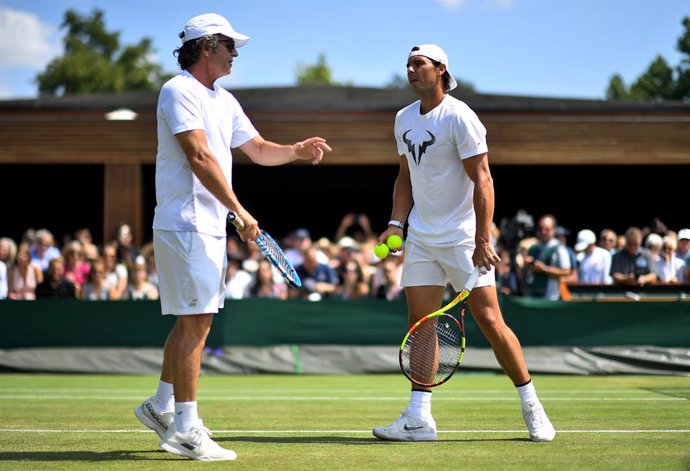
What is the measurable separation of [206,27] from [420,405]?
281 centimetres

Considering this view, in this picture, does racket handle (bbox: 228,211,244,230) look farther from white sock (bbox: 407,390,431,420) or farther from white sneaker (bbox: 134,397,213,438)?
white sock (bbox: 407,390,431,420)

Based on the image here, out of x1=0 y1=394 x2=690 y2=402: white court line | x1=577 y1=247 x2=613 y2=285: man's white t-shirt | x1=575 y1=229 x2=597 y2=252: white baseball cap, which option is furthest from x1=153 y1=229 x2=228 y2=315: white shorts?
x1=575 y1=229 x2=597 y2=252: white baseball cap

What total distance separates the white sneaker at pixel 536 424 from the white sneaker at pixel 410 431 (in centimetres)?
64

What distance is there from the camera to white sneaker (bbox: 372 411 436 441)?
23.8 feet

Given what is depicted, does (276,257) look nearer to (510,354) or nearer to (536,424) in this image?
(510,354)

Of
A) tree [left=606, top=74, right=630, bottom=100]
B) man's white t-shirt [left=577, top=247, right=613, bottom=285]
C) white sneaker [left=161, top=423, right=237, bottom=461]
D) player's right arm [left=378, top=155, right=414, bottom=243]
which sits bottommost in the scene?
white sneaker [left=161, top=423, right=237, bottom=461]

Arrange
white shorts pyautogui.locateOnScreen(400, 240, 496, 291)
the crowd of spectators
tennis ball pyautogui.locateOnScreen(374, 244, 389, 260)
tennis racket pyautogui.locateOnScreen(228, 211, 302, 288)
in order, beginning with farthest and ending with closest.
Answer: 1. the crowd of spectators
2. tennis ball pyautogui.locateOnScreen(374, 244, 389, 260)
3. white shorts pyautogui.locateOnScreen(400, 240, 496, 291)
4. tennis racket pyautogui.locateOnScreen(228, 211, 302, 288)

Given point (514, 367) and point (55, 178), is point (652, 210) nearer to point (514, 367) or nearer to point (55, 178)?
point (55, 178)

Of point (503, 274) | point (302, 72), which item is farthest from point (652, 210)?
point (302, 72)

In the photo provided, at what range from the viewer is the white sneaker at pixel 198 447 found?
6270 millimetres

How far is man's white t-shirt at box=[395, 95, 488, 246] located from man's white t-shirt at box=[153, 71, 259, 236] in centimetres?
142

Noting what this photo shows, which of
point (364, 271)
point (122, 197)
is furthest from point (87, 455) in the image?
point (122, 197)

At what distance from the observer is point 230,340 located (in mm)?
14945

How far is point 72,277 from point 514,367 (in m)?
11.1
